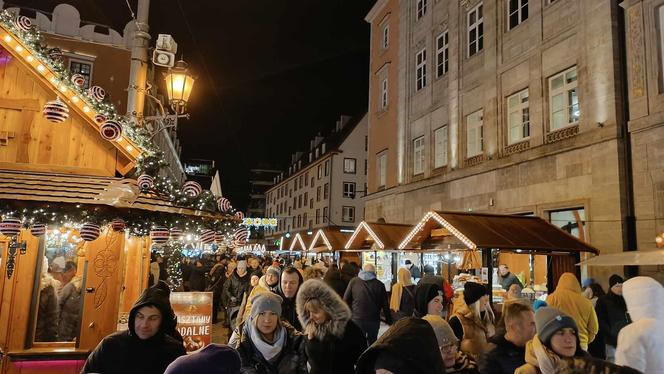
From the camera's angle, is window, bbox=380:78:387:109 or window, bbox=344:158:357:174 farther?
window, bbox=344:158:357:174

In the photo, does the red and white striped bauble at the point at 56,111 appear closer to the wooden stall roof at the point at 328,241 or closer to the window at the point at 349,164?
the wooden stall roof at the point at 328,241

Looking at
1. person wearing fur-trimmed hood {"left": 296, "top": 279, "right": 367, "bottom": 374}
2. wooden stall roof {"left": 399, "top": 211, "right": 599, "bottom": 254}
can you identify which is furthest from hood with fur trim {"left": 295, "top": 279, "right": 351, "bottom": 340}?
wooden stall roof {"left": 399, "top": 211, "right": 599, "bottom": 254}

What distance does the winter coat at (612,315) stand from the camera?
8359 mm

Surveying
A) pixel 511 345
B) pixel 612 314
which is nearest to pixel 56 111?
pixel 511 345

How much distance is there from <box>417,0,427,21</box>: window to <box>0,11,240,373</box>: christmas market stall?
18.8 m

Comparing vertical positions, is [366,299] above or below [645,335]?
below

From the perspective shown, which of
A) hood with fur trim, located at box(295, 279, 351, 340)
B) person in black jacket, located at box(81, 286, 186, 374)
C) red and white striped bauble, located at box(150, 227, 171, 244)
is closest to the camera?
person in black jacket, located at box(81, 286, 186, 374)

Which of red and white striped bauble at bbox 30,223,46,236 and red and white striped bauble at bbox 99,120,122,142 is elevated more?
red and white striped bauble at bbox 99,120,122,142

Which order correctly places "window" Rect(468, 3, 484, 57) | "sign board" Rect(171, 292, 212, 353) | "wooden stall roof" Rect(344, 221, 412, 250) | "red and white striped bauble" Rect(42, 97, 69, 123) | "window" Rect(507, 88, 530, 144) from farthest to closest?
"window" Rect(468, 3, 484, 57), "wooden stall roof" Rect(344, 221, 412, 250), "window" Rect(507, 88, 530, 144), "sign board" Rect(171, 292, 212, 353), "red and white striped bauble" Rect(42, 97, 69, 123)

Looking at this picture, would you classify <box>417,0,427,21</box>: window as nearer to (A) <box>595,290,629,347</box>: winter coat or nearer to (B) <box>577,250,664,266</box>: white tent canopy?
(B) <box>577,250,664,266</box>: white tent canopy

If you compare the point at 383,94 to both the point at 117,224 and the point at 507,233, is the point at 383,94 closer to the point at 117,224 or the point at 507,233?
the point at 507,233

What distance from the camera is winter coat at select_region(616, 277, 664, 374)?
369 cm

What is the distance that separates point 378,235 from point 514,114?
6.35 meters

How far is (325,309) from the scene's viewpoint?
4.64 meters
